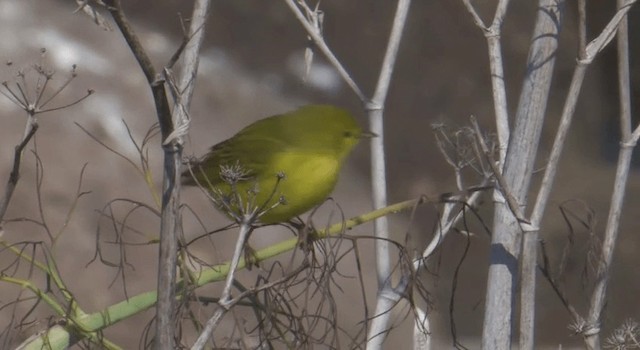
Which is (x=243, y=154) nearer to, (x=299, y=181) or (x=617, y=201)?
(x=299, y=181)

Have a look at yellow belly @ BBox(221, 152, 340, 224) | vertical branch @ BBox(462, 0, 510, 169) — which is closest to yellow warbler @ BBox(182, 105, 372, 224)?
yellow belly @ BBox(221, 152, 340, 224)

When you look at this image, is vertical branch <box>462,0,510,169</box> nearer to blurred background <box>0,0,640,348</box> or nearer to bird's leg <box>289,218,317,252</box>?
bird's leg <box>289,218,317,252</box>

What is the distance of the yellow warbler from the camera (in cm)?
227

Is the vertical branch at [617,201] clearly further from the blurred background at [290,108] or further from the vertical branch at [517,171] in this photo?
the blurred background at [290,108]

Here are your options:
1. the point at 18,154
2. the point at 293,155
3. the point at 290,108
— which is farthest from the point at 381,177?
the point at 290,108

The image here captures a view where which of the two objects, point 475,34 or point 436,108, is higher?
point 475,34

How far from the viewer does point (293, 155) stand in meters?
2.48

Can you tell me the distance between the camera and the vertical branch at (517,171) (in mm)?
→ 1728

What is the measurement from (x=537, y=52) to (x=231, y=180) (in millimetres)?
651

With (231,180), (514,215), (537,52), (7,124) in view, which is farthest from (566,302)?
(7,124)

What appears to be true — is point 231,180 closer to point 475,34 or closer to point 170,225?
point 170,225

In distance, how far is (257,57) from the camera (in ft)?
12.5

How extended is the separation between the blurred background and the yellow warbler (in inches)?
38.0

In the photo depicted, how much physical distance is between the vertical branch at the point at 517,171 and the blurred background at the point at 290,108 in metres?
1.72
